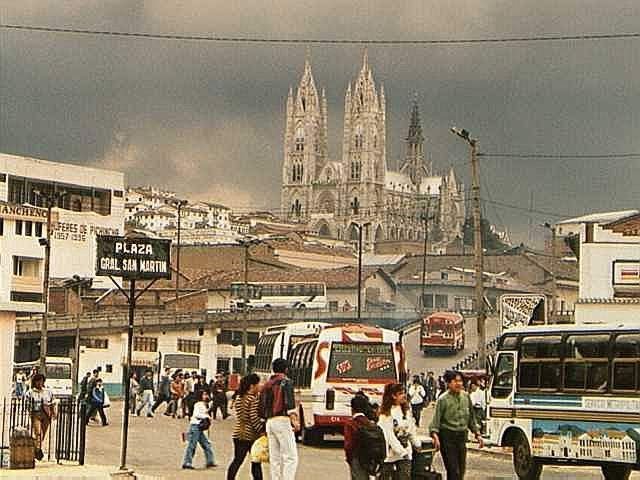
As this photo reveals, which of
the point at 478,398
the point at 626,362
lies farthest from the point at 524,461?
the point at 478,398

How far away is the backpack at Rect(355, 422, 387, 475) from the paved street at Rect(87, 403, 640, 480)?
7.13 m

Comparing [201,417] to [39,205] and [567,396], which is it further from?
[39,205]

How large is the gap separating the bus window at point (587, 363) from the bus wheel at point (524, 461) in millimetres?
1351

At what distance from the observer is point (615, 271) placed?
254 ft

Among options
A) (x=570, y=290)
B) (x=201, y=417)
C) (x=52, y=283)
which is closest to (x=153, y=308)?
(x=52, y=283)

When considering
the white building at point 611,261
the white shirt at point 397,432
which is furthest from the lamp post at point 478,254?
the white building at point 611,261

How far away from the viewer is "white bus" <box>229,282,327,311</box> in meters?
111

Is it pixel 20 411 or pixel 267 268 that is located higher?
pixel 267 268

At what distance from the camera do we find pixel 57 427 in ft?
72.6

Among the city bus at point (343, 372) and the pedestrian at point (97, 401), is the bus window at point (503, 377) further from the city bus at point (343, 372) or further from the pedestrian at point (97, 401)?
the pedestrian at point (97, 401)

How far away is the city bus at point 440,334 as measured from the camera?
99.2m

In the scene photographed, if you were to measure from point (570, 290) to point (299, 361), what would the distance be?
96.5 meters

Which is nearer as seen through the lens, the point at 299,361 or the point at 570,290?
the point at 299,361

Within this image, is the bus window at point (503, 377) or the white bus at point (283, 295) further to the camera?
the white bus at point (283, 295)
